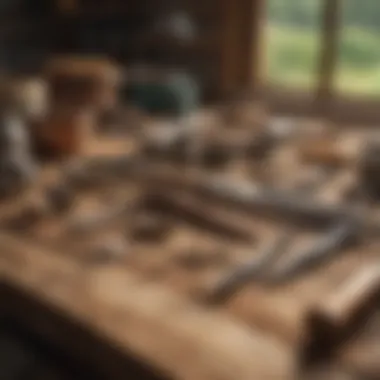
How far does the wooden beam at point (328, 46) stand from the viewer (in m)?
2.30

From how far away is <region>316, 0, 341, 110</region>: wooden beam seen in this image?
2297mm

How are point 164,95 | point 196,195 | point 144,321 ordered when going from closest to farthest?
1. point 144,321
2. point 196,195
3. point 164,95

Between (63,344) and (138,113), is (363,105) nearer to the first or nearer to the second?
(138,113)

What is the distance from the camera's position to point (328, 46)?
7.61ft

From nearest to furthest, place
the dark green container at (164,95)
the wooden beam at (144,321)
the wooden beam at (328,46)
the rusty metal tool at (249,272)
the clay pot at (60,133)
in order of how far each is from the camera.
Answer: the wooden beam at (144,321) < the rusty metal tool at (249,272) < the clay pot at (60,133) < the dark green container at (164,95) < the wooden beam at (328,46)

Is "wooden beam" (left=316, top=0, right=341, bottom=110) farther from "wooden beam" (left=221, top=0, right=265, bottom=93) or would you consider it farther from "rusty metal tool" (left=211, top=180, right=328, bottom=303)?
"rusty metal tool" (left=211, top=180, right=328, bottom=303)

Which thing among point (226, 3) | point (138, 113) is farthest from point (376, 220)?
point (226, 3)

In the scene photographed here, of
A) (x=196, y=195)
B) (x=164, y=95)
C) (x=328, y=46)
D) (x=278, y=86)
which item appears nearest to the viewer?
(x=196, y=195)

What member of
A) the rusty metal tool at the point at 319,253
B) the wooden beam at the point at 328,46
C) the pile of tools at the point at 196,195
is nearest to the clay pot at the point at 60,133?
the pile of tools at the point at 196,195

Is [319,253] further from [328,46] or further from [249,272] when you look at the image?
[328,46]

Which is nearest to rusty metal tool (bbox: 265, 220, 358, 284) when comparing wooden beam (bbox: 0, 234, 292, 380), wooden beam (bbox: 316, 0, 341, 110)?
wooden beam (bbox: 0, 234, 292, 380)

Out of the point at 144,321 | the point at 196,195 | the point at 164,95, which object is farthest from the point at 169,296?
the point at 164,95

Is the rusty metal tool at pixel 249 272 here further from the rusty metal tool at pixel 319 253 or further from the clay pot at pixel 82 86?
the clay pot at pixel 82 86

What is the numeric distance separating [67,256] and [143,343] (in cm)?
31
